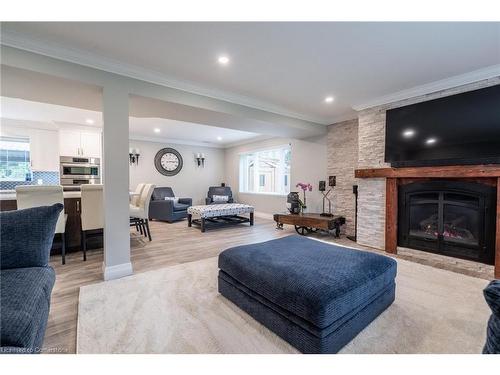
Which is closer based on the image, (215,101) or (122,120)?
(122,120)

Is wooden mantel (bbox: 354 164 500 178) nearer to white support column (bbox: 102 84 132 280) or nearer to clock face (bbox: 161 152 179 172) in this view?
white support column (bbox: 102 84 132 280)

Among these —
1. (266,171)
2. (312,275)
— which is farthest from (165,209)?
(312,275)

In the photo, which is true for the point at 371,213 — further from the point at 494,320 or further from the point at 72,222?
the point at 72,222

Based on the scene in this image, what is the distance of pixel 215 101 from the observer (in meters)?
3.38

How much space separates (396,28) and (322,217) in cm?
319

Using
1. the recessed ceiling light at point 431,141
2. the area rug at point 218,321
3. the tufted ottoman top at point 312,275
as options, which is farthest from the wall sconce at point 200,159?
the recessed ceiling light at point 431,141

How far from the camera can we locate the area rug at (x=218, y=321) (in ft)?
5.05

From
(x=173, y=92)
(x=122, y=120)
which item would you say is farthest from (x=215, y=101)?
(x=122, y=120)

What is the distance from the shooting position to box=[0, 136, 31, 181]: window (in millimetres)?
5254

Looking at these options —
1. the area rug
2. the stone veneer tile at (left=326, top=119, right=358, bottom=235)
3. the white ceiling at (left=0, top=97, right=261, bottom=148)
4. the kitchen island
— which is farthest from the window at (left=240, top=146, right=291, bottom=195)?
the kitchen island

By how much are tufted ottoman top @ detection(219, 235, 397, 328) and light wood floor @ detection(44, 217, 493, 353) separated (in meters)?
1.28

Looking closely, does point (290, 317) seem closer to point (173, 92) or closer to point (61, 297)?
point (61, 297)
